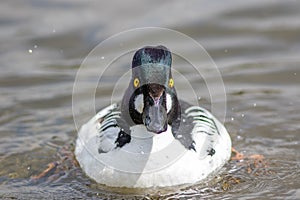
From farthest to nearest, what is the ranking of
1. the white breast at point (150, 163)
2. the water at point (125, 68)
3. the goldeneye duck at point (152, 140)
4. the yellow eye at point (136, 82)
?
the water at point (125, 68)
the white breast at point (150, 163)
the yellow eye at point (136, 82)
the goldeneye duck at point (152, 140)

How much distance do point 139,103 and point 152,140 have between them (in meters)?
Result: 0.47

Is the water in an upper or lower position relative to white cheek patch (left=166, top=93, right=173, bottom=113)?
lower

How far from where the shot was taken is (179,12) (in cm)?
1180

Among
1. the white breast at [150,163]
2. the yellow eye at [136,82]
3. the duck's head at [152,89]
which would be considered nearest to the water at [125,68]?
the white breast at [150,163]

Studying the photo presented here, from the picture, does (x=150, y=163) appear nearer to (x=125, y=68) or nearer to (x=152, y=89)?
(x=152, y=89)

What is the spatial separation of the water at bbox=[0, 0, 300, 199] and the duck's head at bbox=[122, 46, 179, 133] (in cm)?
99

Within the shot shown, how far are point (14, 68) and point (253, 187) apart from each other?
4.77 m

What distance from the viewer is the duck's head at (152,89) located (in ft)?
21.5

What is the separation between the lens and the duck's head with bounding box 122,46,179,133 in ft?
21.5

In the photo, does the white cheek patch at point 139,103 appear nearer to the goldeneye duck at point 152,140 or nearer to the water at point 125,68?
the goldeneye duck at point 152,140

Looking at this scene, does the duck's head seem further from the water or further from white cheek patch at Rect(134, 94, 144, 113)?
the water

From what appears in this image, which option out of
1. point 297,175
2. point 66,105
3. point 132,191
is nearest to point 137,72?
point 132,191

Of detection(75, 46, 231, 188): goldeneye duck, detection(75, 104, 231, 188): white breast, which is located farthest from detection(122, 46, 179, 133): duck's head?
detection(75, 104, 231, 188): white breast

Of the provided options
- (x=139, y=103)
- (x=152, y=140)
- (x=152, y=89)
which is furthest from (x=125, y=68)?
(x=152, y=89)
